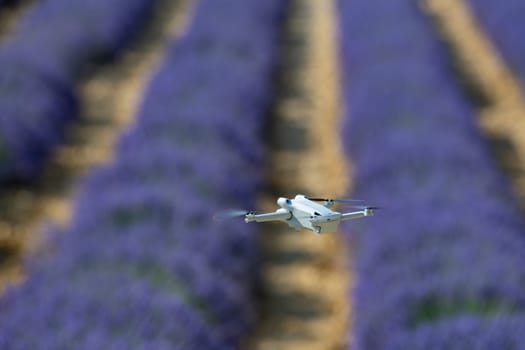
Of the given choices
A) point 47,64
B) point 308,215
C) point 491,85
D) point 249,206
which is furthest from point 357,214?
point 491,85

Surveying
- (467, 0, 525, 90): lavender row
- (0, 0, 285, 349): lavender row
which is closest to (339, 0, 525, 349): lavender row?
(0, 0, 285, 349): lavender row

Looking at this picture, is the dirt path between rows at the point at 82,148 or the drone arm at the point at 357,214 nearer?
the drone arm at the point at 357,214

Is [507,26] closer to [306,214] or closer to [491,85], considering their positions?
[491,85]

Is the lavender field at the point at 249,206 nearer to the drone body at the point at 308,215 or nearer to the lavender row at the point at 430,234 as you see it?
the lavender row at the point at 430,234

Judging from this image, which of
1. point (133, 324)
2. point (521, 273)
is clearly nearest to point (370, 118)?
→ point (521, 273)

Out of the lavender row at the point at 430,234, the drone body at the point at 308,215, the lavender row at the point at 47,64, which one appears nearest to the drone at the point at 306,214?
the drone body at the point at 308,215

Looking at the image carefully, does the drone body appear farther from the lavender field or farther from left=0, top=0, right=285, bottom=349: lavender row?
left=0, top=0, right=285, bottom=349: lavender row

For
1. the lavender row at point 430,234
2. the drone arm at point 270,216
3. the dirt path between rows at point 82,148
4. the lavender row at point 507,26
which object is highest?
the lavender row at point 507,26
